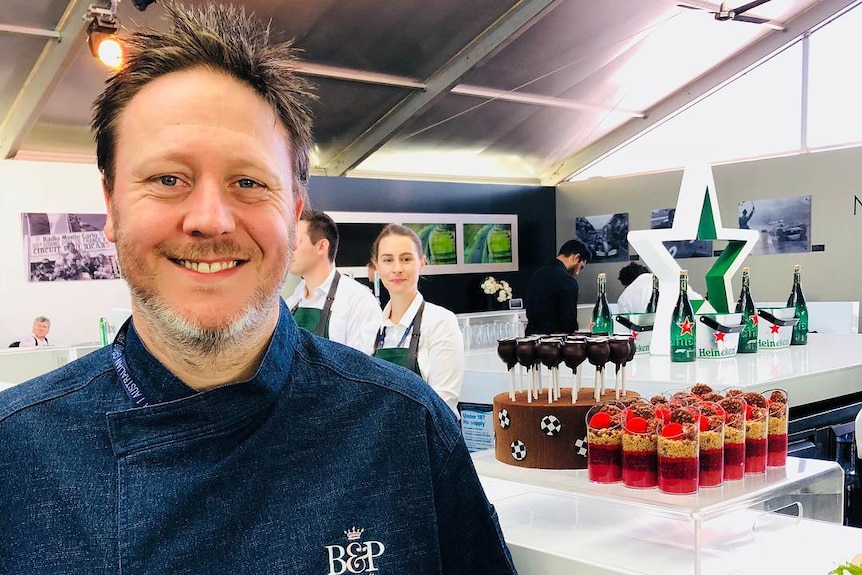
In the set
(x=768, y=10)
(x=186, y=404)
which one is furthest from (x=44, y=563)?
(x=768, y=10)

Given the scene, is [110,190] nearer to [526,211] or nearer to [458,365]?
[458,365]

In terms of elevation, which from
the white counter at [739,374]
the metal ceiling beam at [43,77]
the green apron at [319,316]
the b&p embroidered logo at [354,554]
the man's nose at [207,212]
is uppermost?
the metal ceiling beam at [43,77]

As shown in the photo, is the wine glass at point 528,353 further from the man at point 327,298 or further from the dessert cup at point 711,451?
the man at point 327,298

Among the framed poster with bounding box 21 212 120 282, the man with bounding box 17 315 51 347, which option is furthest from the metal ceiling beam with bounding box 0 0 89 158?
the man with bounding box 17 315 51 347

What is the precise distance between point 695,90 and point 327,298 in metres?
6.30

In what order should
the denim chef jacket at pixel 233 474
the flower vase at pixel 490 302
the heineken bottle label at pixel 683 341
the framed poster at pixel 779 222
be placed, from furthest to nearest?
1. the flower vase at pixel 490 302
2. the framed poster at pixel 779 222
3. the heineken bottle label at pixel 683 341
4. the denim chef jacket at pixel 233 474

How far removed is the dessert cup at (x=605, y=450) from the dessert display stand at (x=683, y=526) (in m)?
0.03

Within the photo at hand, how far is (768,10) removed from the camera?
7.16 meters

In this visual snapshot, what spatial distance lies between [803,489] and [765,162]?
272 inches

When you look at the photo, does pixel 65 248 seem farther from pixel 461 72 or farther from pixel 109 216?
pixel 109 216

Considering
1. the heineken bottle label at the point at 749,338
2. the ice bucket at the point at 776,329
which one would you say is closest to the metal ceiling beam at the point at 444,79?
the ice bucket at the point at 776,329

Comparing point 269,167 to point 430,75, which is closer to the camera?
point 269,167

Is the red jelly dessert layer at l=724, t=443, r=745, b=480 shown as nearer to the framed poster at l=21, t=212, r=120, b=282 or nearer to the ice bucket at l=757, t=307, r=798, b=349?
the ice bucket at l=757, t=307, r=798, b=349

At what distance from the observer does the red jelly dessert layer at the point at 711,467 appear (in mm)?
1605
